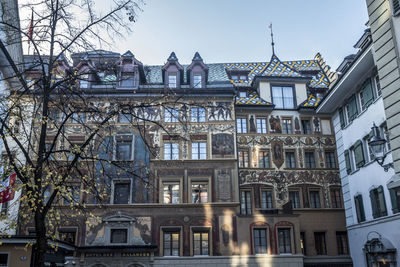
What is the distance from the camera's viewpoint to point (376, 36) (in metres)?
12.4

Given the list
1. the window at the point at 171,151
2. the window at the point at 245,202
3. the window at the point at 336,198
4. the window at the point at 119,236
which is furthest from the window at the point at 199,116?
the window at the point at 336,198

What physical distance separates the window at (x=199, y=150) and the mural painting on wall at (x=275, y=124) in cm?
611

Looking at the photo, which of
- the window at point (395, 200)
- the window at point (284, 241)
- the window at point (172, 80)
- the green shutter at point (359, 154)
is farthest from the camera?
the window at point (172, 80)

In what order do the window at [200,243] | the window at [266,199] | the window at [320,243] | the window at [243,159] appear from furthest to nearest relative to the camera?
1. the window at [243,159]
2. the window at [266,199]
3. the window at [320,243]
4. the window at [200,243]

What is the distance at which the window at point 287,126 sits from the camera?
106 feet

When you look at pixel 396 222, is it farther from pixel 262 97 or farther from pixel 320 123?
pixel 262 97

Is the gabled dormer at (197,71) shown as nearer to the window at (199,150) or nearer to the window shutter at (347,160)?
the window at (199,150)

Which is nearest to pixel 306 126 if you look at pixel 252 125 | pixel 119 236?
pixel 252 125

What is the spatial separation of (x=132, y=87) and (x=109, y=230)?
10698 mm

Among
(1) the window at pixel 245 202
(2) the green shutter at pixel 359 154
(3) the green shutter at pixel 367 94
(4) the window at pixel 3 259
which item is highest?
(3) the green shutter at pixel 367 94

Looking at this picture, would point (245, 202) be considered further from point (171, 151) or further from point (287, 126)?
point (287, 126)

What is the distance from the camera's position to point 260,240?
1078 inches

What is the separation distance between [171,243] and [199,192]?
12.8 feet

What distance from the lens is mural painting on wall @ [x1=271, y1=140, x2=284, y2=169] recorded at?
102 feet
